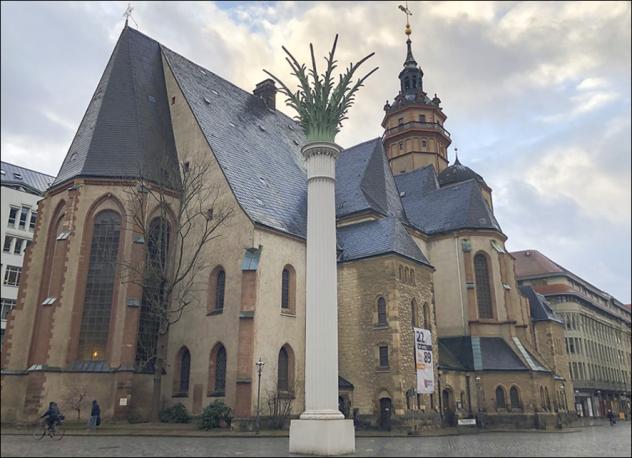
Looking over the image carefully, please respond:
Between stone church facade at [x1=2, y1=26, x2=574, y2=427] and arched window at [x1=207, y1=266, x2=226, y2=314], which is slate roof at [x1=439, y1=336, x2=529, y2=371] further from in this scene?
arched window at [x1=207, y1=266, x2=226, y2=314]

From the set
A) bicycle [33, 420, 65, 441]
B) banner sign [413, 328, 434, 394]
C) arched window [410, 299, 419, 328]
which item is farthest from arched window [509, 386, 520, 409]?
bicycle [33, 420, 65, 441]

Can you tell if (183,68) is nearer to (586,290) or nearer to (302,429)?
(302,429)

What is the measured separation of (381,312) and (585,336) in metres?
45.4

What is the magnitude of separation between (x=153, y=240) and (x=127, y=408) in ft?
28.5

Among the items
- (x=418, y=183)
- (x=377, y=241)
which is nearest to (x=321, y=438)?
(x=377, y=241)

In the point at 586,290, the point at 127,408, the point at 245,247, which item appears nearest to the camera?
the point at 127,408

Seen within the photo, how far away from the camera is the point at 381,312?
28297mm

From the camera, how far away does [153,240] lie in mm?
→ 28641

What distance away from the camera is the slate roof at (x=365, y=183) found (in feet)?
113

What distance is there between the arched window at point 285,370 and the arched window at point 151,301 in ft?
20.4

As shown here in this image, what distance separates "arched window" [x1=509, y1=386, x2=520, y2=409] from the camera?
108 ft

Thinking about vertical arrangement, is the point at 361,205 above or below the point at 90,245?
above

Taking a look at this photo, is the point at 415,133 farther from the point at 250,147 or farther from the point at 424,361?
the point at 424,361

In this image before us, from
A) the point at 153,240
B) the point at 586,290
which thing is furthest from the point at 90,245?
the point at 586,290
